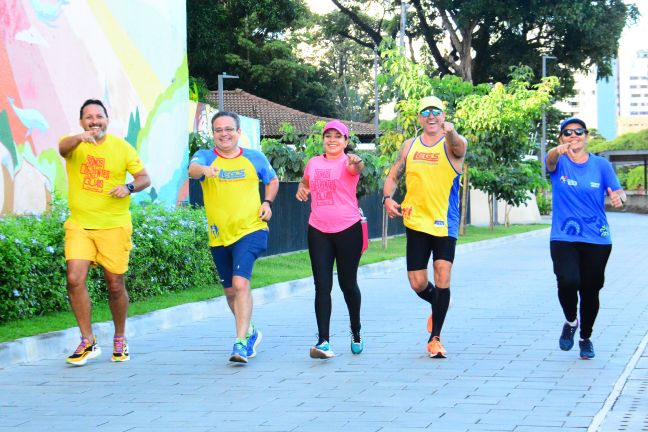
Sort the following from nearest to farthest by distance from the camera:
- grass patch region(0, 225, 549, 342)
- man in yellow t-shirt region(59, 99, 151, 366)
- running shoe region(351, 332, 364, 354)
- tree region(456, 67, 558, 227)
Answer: man in yellow t-shirt region(59, 99, 151, 366) → running shoe region(351, 332, 364, 354) → grass patch region(0, 225, 549, 342) → tree region(456, 67, 558, 227)

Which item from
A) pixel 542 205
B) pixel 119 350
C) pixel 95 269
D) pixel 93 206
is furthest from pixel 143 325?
pixel 542 205

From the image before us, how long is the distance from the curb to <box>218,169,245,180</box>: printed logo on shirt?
1974mm

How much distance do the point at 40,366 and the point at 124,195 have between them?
1.43 meters

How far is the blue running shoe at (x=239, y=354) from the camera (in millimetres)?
8641

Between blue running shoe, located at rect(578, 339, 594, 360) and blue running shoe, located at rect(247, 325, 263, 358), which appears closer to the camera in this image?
blue running shoe, located at rect(578, 339, 594, 360)

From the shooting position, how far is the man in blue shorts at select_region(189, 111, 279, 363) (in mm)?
8812

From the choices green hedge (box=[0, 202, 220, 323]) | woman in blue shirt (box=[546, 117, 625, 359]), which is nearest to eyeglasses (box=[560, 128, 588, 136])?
woman in blue shirt (box=[546, 117, 625, 359])

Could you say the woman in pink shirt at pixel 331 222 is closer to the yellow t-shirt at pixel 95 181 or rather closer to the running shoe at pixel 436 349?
the running shoe at pixel 436 349

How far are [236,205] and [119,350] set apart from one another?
4.67 ft

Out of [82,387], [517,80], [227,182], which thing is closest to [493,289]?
[227,182]

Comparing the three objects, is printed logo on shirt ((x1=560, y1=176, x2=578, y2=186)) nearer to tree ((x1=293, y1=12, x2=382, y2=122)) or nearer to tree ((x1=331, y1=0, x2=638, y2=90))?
tree ((x1=331, y1=0, x2=638, y2=90))

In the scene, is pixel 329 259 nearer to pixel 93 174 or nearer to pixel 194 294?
pixel 93 174

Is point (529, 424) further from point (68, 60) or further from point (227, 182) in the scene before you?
point (68, 60)

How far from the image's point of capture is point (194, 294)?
13352 millimetres
